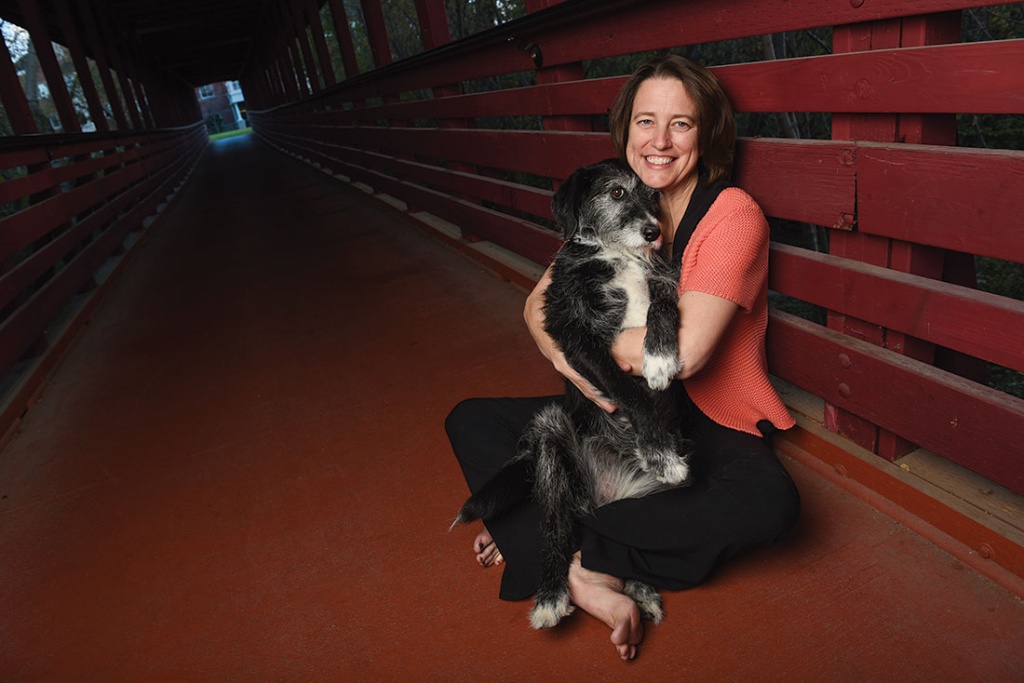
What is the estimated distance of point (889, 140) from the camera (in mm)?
1610

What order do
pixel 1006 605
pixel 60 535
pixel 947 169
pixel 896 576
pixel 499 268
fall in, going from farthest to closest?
pixel 499 268 < pixel 60 535 < pixel 896 576 < pixel 1006 605 < pixel 947 169

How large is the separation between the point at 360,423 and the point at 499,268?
6.69 feet

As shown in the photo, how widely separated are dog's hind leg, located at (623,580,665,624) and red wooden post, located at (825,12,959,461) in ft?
2.77

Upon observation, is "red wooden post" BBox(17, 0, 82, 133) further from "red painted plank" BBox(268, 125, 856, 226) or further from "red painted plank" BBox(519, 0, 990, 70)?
"red painted plank" BBox(519, 0, 990, 70)

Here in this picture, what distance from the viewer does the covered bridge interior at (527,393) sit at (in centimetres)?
154

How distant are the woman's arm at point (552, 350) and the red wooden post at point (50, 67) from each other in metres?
8.34

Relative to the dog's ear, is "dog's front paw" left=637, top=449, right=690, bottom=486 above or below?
below

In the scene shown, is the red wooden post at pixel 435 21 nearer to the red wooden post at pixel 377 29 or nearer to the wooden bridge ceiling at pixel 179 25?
the red wooden post at pixel 377 29

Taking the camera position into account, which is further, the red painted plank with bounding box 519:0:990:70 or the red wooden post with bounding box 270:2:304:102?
the red wooden post with bounding box 270:2:304:102

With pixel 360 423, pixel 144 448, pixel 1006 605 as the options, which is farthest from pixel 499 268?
pixel 1006 605

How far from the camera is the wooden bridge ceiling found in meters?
15.0

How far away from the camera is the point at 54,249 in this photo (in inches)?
190

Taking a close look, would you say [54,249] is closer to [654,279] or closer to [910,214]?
[654,279]

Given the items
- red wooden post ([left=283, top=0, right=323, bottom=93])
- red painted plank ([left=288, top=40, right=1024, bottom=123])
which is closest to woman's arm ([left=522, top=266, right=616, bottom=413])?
red painted plank ([left=288, top=40, right=1024, bottom=123])
